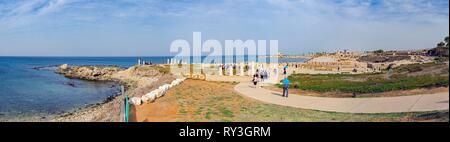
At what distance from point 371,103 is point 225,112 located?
13.5ft

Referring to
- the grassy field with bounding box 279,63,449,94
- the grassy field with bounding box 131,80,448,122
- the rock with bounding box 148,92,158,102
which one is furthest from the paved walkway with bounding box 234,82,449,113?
the rock with bounding box 148,92,158,102

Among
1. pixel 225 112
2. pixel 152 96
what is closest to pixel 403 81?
pixel 225 112

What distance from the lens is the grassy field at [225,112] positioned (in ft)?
29.0

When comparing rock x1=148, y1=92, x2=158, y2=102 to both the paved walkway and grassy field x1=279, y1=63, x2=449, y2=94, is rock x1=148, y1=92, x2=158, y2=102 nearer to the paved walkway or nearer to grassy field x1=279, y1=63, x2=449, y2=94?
the paved walkway

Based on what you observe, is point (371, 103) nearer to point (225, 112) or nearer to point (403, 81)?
point (403, 81)

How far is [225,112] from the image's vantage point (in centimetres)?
1070

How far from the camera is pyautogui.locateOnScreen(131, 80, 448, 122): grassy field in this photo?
8.84m

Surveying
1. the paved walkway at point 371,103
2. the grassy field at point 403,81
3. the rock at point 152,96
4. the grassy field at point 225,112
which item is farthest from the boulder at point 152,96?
the grassy field at point 403,81

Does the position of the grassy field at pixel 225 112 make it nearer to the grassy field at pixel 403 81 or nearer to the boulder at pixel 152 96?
the boulder at pixel 152 96
